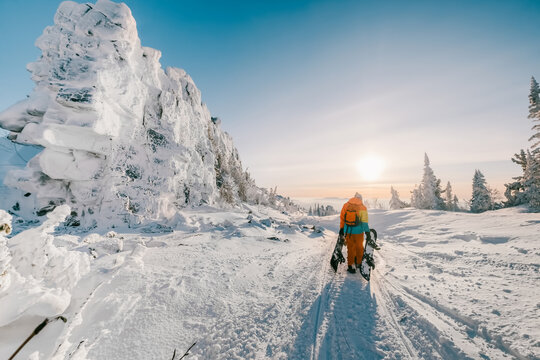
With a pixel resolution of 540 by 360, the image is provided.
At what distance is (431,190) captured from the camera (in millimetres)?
31750

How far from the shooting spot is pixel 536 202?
17.2 m

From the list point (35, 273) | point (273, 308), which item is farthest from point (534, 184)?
point (35, 273)

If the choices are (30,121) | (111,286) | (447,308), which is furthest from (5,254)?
(30,121)

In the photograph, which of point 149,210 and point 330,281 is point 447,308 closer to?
point 330,281

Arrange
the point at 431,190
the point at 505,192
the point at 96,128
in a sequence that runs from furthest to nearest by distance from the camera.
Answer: the point at 431,190, the point at 505,192, the point at 96,128

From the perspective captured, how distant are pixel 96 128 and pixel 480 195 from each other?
46.9 metres

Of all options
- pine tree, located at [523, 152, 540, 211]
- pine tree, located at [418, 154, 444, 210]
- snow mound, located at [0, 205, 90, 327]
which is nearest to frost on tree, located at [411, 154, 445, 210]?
pine tree, located at [418, 154, 444, 210]

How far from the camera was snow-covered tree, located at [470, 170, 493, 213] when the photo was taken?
30.5m

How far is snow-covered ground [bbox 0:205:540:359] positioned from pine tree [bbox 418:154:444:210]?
30.8 m

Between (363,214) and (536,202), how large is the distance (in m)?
22.7

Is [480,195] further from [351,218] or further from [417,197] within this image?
[351,218]

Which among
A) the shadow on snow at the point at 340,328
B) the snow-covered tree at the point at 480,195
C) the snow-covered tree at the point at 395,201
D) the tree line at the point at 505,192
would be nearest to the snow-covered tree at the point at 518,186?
the tree line at the point at 505,192

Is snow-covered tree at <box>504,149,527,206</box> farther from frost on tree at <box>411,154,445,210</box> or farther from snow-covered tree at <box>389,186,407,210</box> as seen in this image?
snow-covered tree at <box>389,186,407,210</box>

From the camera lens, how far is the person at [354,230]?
19.0ft
